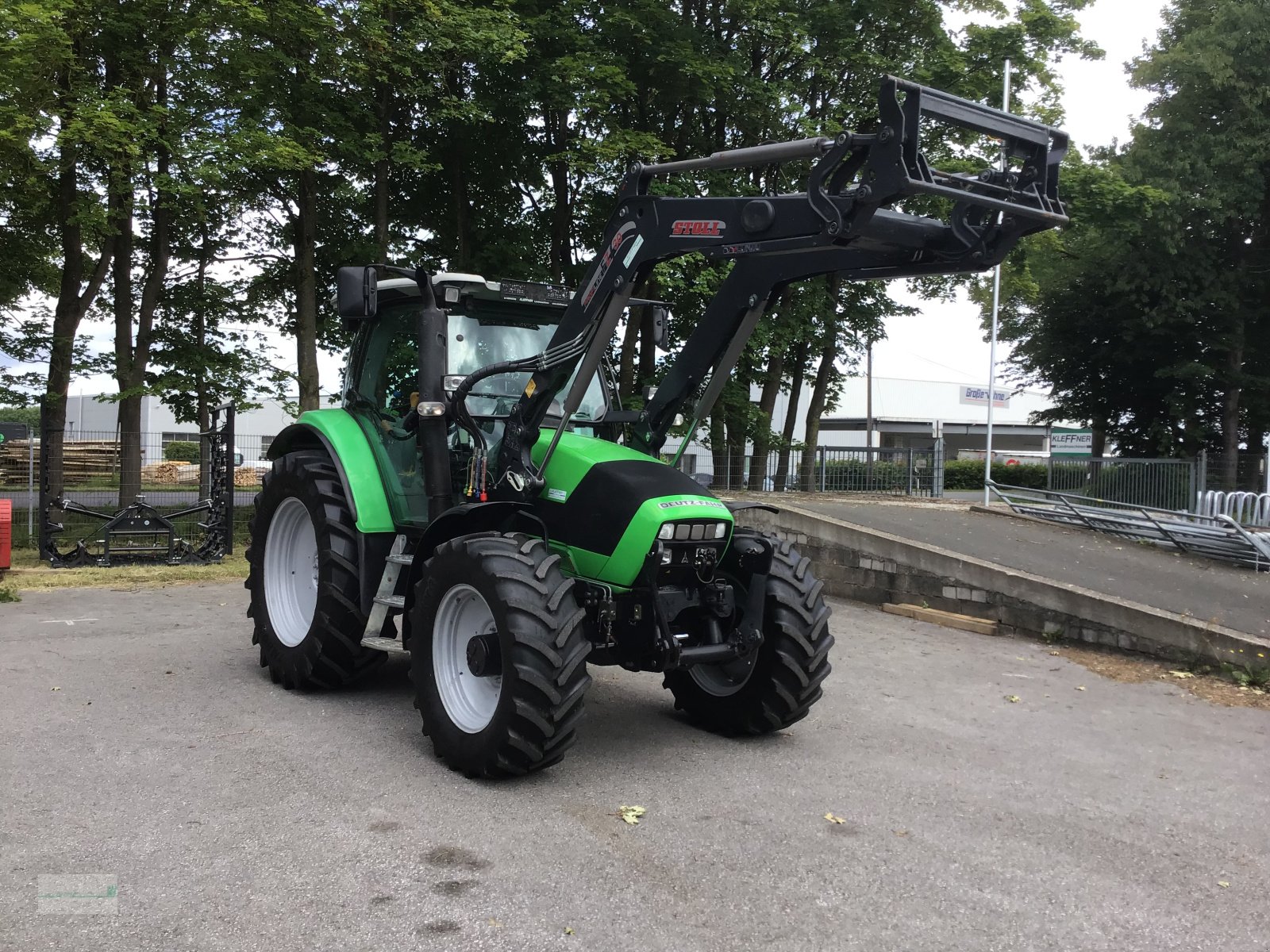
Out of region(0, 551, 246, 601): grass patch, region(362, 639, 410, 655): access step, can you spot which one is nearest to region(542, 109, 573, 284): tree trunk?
region(0, 551, 246, 601): grass patch

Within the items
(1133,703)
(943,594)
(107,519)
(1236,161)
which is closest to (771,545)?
(1133,703)

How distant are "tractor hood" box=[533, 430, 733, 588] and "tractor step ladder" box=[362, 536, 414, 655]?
1.03 metres

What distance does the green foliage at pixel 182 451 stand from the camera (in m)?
16.8

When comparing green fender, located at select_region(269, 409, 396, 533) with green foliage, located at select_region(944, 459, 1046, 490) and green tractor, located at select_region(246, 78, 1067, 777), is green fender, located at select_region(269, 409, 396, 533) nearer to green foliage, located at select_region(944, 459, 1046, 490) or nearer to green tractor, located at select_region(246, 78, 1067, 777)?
green tractor, located at select_region(246, 78, 1067, 777)

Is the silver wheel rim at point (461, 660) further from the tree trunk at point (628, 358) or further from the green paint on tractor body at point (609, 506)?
the tree trunk at point (628, 358)

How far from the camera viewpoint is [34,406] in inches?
663

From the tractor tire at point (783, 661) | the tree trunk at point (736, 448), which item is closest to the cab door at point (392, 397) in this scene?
the tractor tire at point (783, 661)

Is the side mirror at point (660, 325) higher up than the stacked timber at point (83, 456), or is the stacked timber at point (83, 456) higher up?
the side mirror at point (660, 325)

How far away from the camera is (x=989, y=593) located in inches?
403

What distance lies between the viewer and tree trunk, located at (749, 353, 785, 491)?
1986 cm

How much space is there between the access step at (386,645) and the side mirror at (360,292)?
203cm

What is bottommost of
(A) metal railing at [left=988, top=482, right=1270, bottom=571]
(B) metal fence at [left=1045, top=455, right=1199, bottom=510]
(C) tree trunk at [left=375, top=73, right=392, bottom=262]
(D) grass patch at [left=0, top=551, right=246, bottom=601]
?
(D) grass patch at [left=0, top=551, right=246, bottom=601]

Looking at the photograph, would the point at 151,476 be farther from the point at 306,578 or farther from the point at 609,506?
the point at 609,506

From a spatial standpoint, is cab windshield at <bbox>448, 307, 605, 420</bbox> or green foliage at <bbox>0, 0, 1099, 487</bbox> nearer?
cab windshield at <bbox>448, 307, 605, 420</bbox>
